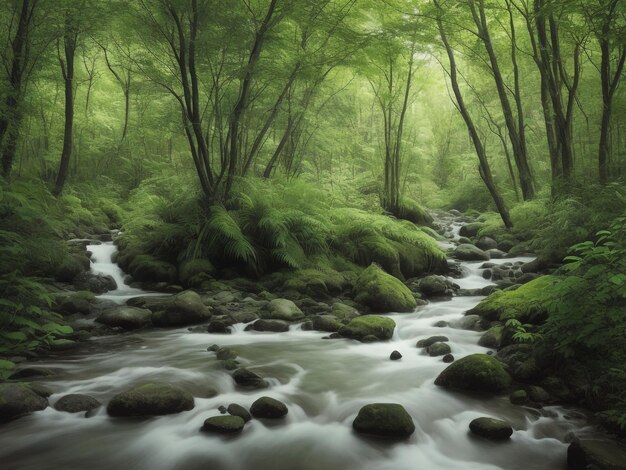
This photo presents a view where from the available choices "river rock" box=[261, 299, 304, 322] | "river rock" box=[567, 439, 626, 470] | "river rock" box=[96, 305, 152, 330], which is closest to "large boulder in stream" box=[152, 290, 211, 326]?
"river rock" box=[96, 305, 152, 330]

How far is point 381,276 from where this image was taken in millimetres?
8516

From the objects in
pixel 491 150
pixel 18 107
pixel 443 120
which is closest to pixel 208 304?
pixel 18 107

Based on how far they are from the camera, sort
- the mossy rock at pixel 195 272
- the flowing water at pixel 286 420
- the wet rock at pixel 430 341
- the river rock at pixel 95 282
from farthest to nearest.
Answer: the mossy rock at pixel 195 272 → the river rock at pixel 95 282 → the wet rock at pixel 430 341 → the flowing water at pixel 286 420

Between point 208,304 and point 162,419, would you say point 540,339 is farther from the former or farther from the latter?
point 208,304

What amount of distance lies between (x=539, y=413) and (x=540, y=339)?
0.84 meters

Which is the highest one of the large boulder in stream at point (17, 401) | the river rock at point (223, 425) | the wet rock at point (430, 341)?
the large boulder in stream at point (17, 401)

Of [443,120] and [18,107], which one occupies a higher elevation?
[443,120]

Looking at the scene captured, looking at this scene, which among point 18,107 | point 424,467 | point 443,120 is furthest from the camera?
point 443,120

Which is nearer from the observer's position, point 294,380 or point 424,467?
point 424,467

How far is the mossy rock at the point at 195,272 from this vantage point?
8748 mm

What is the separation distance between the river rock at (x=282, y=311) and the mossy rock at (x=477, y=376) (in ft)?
9.96

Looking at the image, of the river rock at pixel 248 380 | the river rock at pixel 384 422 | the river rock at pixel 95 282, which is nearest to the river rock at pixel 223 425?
the river rock at pixel 248 380

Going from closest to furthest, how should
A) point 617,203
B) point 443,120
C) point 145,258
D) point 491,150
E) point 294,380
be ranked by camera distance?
point 294,380
point 617,203
point 145,258
point 491,150
point 443,120

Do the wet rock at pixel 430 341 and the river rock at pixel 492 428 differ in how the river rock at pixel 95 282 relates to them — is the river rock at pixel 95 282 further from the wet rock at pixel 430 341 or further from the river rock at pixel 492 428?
the river rock at pixel 492 428
